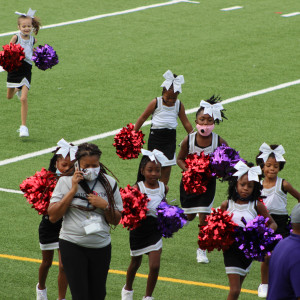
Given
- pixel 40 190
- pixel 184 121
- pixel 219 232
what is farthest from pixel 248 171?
pixel 184 121

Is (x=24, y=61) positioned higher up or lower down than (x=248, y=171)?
lower down

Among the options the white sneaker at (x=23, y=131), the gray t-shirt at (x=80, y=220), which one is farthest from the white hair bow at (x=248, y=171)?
the white sneaker at (x=23, y=131)

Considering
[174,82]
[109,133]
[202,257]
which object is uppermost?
[174,82]

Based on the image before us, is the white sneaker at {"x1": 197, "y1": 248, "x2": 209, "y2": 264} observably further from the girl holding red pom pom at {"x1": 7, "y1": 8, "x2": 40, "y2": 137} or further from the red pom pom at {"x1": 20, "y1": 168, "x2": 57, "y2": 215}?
the girl holding red pom pom at {"x1": 7, "y1": 8, "x2": 40, "y2": 137}

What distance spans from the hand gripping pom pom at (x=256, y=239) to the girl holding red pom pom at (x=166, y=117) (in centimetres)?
318

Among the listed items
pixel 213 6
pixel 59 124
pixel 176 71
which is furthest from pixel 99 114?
pixel 213 6

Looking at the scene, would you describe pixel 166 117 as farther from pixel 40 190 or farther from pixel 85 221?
pixel 85 221

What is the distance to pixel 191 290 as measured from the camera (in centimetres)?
850

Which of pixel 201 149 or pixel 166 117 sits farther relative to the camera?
pixel 166 117

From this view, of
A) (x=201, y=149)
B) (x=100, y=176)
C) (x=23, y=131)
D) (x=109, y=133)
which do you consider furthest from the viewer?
(x=109, y=133)

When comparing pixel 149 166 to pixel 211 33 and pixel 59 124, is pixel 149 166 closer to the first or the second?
pixel 59 124

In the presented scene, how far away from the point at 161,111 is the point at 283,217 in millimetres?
2629

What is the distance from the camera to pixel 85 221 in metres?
6.73

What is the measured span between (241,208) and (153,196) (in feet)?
2.77
